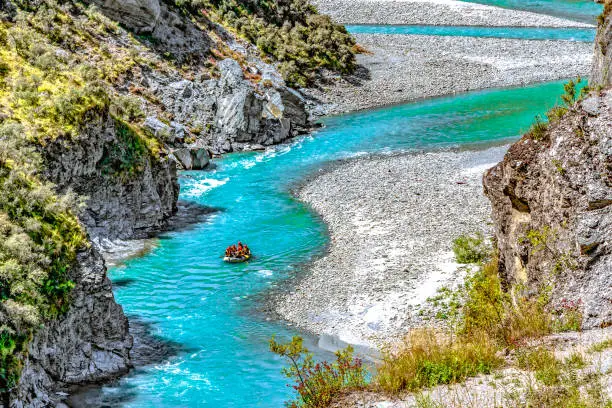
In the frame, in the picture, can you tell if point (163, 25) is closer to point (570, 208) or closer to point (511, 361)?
point (570, 208)

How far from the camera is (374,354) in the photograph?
24.1 m

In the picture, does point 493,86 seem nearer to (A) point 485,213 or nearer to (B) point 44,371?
(A) point 485,213

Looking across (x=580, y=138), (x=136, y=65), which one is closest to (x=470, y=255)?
(x=580, y=138)

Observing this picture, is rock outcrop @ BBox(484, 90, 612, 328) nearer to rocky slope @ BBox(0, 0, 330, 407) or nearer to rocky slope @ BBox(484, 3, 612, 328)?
rocky slope @ BBox(484, 3, 612, 328)

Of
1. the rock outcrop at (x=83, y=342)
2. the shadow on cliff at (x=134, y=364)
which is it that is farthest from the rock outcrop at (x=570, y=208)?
the rock outcrop at (x=83, y=342)

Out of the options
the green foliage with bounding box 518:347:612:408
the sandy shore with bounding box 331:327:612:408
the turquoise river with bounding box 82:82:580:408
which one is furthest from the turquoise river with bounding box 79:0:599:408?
the green foliage with bounding box 518:347:612:408

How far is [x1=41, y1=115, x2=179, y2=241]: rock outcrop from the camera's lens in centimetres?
3234

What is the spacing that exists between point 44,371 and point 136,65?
3931cm

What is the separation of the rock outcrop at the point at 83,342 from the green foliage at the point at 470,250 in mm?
14183

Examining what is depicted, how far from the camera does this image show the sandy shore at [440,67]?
69.9 metres

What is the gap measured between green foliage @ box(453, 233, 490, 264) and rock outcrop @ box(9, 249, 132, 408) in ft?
46.5

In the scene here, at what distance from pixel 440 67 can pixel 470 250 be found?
51570 mm

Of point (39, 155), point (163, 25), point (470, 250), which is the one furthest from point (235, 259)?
point (163, 25)

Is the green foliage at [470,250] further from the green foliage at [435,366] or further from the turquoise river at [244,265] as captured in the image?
the green foliage at [435,366]
